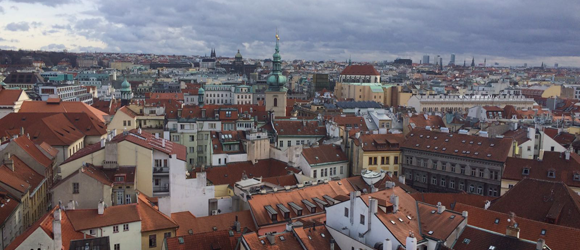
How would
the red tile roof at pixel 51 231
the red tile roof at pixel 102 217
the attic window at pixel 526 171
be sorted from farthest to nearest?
the attic window at pixel 526 171
the red tile roof at pixel 102 217
the red tile roof at pixel 51 231

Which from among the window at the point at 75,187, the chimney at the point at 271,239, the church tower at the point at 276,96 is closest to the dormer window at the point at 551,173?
the chimney at the point at 271,239

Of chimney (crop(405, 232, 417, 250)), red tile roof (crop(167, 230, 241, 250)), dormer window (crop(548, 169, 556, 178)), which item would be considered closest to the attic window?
dormer window (crop(548, 169, 556, 178))

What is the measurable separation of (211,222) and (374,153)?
3197 centimetres

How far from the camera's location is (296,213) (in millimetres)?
48750

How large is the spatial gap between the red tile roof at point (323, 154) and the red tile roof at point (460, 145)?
9.11 meters

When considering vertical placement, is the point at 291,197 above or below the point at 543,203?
below

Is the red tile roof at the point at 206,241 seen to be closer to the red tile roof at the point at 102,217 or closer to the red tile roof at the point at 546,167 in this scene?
the red tile roof at the point at 102,217

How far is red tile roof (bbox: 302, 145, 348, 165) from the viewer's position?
228 feet

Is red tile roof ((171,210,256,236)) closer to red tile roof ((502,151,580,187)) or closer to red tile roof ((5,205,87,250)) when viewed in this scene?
red tile roof ((5,205,87,250))

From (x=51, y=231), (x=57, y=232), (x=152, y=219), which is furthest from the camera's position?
(x=152, y=219)

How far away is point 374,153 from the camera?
237 ft

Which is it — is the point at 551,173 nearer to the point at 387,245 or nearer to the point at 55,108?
the point at 387,245

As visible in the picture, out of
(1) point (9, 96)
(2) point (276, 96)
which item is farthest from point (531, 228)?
(1) point (9, 96)

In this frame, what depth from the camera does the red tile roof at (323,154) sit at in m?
69.4
